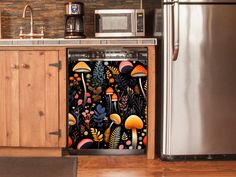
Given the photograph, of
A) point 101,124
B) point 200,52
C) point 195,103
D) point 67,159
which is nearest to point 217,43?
point 200,52

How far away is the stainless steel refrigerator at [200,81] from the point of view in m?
3.16

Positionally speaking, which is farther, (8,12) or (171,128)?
(8,12)

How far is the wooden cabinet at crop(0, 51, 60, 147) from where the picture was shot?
10.7ft

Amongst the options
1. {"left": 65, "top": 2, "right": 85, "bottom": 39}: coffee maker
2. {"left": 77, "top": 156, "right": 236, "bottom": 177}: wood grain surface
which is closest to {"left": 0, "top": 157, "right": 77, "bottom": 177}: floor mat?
{"left": 77, "top": 156, "right": 236, "bottom": 177}: wood grain surface

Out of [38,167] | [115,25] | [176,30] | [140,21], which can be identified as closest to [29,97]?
[38,167]

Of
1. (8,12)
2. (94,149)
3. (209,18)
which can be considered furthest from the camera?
(8,12)

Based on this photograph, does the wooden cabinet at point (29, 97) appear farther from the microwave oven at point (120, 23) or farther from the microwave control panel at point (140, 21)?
the microwave control panel at point (140, 21)

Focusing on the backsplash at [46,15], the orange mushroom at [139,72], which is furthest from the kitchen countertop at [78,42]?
the backsplash at [46,15]

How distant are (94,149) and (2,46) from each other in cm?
106

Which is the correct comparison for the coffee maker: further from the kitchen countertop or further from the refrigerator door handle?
the refrigerator door handle

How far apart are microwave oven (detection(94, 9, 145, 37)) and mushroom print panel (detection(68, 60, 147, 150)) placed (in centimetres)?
38

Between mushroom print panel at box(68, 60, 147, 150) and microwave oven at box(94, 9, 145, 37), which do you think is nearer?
mushroom print panel at box(68, 60, 147, 150)

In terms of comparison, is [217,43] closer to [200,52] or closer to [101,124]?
[200,52]

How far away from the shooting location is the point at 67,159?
3.29 m
